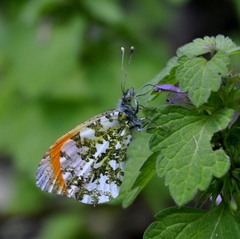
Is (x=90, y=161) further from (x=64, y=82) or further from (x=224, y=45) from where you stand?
(x=64, y=82)

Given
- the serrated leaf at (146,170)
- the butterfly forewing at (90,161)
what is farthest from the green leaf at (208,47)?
the butterfly forewing at (90,161)

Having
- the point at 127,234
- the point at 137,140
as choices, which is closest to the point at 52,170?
the point at 137,140

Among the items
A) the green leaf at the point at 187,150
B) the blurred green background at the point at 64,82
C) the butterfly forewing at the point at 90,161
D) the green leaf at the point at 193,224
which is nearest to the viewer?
the green leaf at the point at 187,150

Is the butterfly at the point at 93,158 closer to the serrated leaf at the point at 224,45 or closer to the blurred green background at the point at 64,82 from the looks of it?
the serrated leaf at the point at 224,45

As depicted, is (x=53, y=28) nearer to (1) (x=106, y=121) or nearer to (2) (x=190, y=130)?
(1) (x=106, y=121)

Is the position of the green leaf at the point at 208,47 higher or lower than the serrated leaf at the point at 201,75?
higher

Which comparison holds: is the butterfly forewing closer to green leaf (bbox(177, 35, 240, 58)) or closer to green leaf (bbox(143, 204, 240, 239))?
green leaf (bbox(143, 204, 240, 239))

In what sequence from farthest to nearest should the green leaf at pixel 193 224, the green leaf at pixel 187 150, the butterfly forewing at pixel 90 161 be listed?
the butterfly forewing at pixel 90 161 → the green leaf at pixel 193 224 → the green leaf at pixel 187 150
